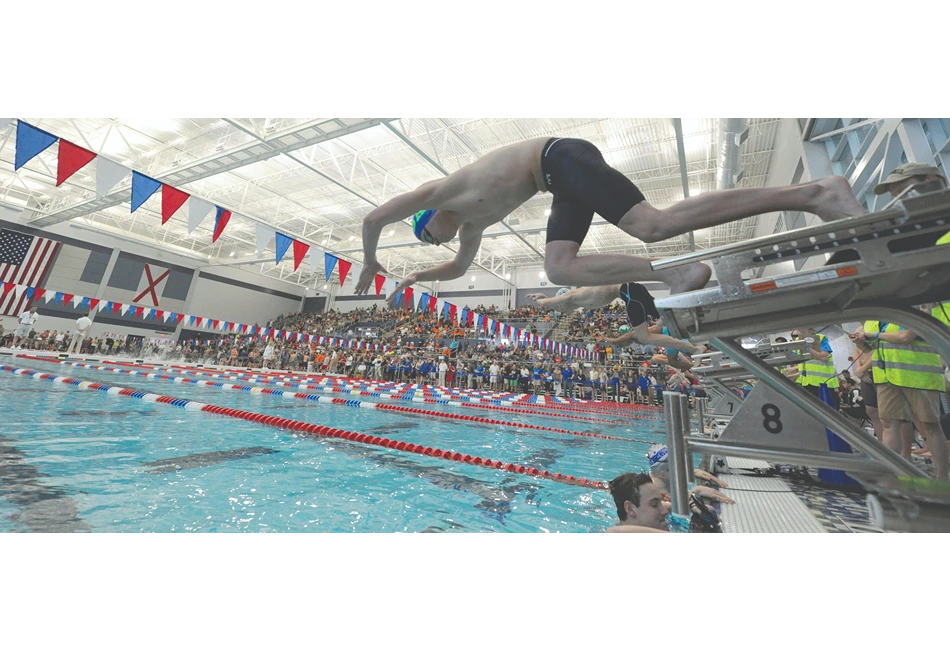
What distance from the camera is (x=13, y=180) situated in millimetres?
17469

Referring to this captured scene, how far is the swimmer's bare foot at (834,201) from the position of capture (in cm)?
128

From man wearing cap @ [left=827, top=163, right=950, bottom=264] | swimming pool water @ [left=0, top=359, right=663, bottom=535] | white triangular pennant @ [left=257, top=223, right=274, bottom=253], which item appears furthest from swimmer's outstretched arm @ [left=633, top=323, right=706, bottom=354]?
white triangular pennant @ [left=257, top=223, right=274, bottom=253]

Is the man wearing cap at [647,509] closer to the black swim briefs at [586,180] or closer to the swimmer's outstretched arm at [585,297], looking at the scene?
the swimmer's outstretched arm at [585,297]

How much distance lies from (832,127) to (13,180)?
28.9m

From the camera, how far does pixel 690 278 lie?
1.56 meters

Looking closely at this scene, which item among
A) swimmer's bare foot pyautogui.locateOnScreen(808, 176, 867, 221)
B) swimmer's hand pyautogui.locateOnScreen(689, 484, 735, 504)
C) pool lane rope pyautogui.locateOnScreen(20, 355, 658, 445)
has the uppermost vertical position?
swimmer's bare foot pyautogui.locateOnScreen(808, 176, 867, 221)

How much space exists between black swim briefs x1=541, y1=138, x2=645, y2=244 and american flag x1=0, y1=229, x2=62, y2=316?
1099 inches

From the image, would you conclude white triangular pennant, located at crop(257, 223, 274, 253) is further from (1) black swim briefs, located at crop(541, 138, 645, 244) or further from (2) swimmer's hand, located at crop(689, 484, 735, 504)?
(2) swimmer's hand, located at crop(689, 484, 735, 504)

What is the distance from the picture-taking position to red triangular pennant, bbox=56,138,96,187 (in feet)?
23.8

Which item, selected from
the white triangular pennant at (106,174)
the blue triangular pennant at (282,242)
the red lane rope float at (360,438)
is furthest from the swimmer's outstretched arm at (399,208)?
the blue triangular pennant at (282,242)

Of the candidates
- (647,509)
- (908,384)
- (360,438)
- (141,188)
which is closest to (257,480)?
(360,438)

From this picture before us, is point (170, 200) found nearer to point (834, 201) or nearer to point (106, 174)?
point (106, 174)

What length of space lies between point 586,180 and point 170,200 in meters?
10.6
